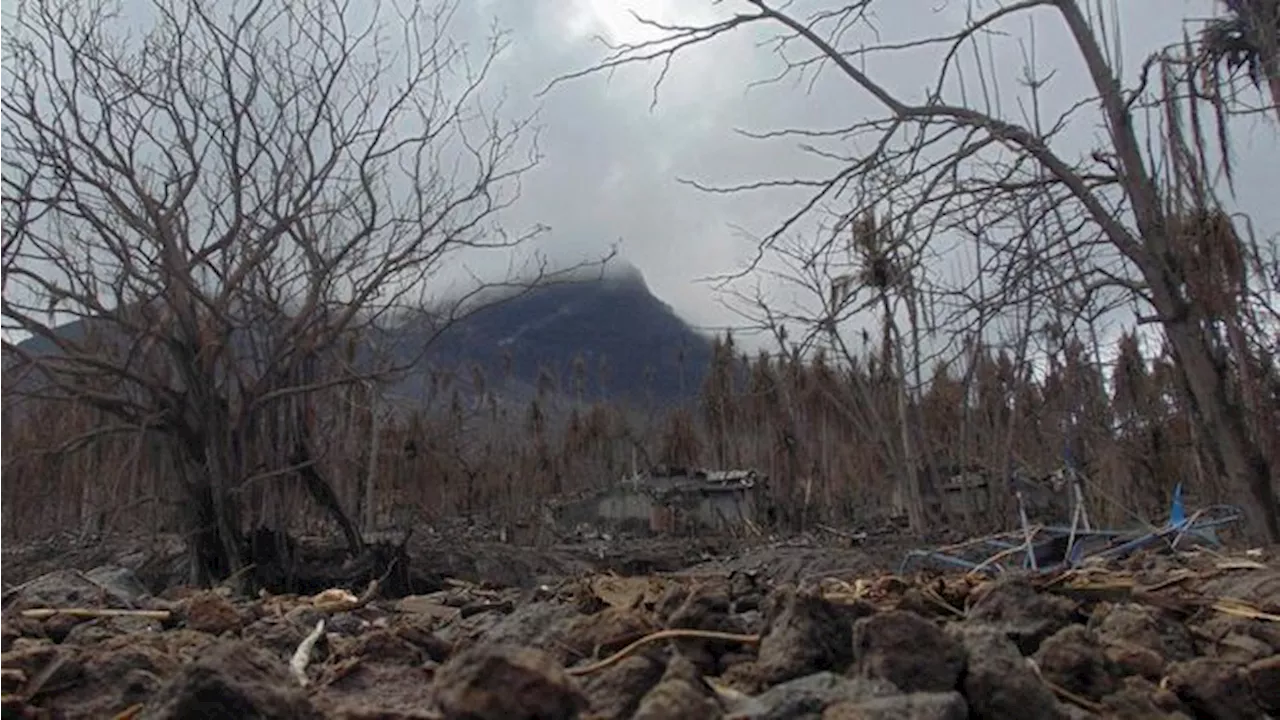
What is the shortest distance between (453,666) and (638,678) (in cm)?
30

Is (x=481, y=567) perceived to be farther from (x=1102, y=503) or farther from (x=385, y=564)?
(x=1102, y=503)

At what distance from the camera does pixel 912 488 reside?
1755 cm

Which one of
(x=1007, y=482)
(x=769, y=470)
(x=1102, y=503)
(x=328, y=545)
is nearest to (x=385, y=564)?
(x=328, y=545)

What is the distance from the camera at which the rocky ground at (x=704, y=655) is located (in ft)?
5.58

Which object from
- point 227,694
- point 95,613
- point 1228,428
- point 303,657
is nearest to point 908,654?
point 227,694

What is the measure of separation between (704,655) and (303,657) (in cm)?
82

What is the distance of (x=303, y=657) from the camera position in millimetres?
2461

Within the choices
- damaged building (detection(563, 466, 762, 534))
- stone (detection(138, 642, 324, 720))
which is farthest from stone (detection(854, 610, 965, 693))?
damaged building (detection(563, 466, 762, 534))

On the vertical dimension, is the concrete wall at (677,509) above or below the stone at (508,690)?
above

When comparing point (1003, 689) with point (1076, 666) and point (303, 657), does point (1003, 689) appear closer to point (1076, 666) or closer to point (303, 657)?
point (1076, 666)

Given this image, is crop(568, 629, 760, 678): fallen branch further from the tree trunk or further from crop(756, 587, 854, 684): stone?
the tree trunk

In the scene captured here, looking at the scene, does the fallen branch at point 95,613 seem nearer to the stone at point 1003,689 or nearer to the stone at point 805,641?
the stone at point 805,641

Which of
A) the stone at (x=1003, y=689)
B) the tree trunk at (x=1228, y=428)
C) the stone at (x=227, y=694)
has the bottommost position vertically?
the stone at (x=1003, y=689)

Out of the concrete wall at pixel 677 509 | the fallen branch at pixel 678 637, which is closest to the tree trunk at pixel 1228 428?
the fallen branch at pixel 678 637
